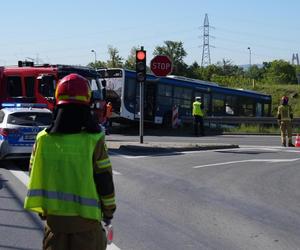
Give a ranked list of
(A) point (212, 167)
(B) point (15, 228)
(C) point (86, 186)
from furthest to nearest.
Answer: (A) point (212, 167) < (B) point (15, 228) < (C) point (86, 186)

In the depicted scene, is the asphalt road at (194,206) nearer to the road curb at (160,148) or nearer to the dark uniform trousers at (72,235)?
the road curb at (160,148)

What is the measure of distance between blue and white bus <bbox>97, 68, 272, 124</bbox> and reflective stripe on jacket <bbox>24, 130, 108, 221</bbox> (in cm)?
2505

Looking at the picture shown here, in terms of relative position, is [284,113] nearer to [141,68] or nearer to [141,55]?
[141,68]

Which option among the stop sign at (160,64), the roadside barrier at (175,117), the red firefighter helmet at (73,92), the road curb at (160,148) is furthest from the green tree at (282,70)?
the red firefighter helmet at (73,92)

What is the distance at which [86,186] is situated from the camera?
→ 3.88m

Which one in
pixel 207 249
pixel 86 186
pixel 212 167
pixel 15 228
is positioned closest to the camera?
pixel 86 186

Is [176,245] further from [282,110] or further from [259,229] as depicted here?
[282,110]

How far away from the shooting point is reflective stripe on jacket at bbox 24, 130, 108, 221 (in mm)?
3871

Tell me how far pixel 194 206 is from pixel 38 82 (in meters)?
13.5

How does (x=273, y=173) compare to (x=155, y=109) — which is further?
(x=155, y=109)

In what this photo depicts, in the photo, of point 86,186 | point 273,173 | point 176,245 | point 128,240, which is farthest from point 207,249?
point 273,173

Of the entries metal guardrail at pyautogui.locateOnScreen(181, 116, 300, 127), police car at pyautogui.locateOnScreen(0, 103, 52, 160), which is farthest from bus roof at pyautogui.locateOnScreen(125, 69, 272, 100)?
police car at pyautogui.locateOnScreen(0, 103, 52, 160)

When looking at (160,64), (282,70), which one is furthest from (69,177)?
(282,70)

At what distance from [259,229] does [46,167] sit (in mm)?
4465
